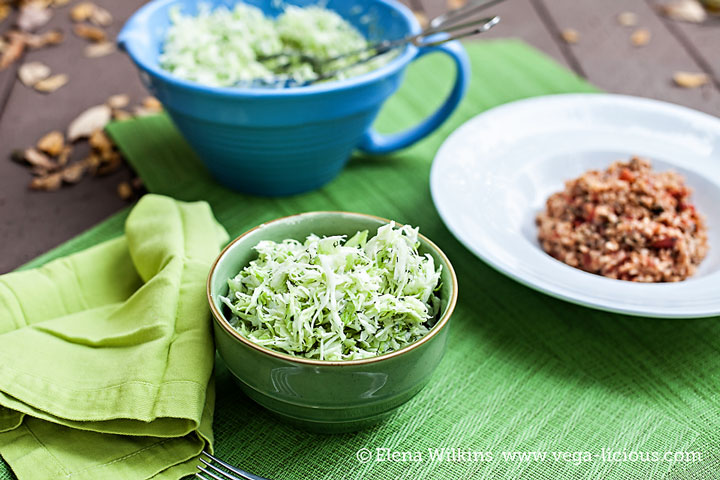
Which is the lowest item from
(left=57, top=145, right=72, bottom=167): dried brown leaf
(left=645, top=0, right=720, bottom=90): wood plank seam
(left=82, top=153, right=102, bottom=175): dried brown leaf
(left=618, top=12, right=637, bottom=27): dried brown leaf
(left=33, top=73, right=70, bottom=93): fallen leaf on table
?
(left=645, top=0, right=720, bottom=90): wood plank seam

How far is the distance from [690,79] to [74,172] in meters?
2.16

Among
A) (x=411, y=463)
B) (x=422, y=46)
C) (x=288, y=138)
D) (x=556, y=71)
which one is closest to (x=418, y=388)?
(x=411, y=463)

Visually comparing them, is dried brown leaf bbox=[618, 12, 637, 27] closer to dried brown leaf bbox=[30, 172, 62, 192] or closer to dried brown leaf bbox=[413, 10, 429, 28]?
dried brown leaf bbox=[413, 10, 429, 28]

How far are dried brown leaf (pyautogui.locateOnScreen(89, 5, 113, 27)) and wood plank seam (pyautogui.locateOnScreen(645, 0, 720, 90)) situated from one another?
240 cm

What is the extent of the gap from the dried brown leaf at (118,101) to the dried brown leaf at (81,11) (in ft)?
2.49

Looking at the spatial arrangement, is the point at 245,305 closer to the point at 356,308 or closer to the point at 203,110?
the point at 356,308

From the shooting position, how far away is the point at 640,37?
297 centimetres

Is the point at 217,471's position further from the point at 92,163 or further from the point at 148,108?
the point at 148,108

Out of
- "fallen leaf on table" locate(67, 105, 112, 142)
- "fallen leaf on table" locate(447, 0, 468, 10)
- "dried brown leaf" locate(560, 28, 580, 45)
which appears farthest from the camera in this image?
"fallen leaf on table" locate(447, 0, 468, 10)

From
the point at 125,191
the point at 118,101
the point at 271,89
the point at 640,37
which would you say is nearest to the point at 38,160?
the point at 125,191

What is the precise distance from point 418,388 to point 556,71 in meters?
1.70

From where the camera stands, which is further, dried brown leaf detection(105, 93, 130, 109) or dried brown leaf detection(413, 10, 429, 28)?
dried brown leaf detection(413, 10, 429, 28)

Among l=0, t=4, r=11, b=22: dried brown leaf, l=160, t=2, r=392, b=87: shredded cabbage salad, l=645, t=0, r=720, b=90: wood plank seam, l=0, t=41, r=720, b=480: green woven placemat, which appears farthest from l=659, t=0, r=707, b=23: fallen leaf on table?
l=0, t=4, r=11, b=22: dried brown leaf

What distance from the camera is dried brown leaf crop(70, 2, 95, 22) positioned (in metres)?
3.03
